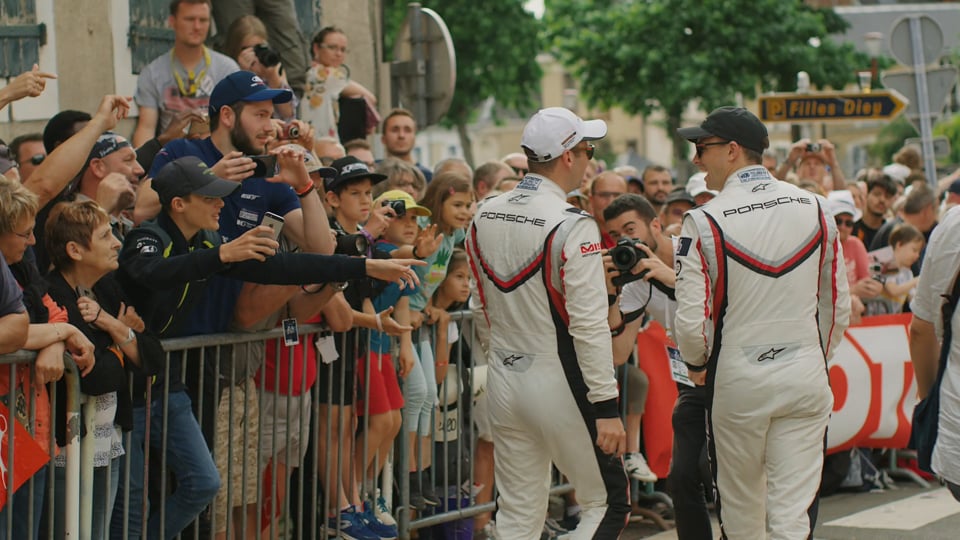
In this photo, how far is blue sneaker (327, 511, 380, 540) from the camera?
25.8 ft

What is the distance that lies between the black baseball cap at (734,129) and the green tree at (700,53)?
33136 mm

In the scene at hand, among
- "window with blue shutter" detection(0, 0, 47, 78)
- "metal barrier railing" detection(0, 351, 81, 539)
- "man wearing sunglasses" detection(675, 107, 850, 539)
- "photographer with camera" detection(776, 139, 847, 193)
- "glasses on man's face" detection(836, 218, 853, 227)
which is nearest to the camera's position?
"metal barrier railing" detection(0, 351, 81, 539)

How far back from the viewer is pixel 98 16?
1047 cm

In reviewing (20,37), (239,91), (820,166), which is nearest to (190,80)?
(20,37)

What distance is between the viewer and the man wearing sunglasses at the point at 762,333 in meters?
6.31

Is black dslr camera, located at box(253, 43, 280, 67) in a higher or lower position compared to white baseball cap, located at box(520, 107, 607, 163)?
higher

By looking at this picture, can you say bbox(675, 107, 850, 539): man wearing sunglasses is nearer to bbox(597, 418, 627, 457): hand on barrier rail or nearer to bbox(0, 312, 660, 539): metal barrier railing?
bbox(597, 418, 627, 457): hand on barrier rail

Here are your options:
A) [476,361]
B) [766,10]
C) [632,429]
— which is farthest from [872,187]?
[766,10]

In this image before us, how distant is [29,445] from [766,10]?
36.6 metres

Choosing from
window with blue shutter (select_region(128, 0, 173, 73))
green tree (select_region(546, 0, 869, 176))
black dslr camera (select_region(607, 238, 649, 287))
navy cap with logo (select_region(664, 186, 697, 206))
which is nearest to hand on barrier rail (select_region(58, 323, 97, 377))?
black dslr camera (select_region(607, 238, 649, 287))

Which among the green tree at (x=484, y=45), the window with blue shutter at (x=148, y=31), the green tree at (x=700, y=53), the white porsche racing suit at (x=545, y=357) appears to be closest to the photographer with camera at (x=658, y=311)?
the white porsche racing suit at (x=545, y=357)

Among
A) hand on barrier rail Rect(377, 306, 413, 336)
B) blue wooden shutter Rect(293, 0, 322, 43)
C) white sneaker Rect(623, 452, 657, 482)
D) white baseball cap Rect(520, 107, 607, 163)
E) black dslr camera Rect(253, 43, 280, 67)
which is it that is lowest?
white sneaker Rect(623, 452, 657, 482)

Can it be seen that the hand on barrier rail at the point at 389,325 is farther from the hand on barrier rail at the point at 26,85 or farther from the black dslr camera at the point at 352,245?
the hand on barrier rail at the point at 26,85

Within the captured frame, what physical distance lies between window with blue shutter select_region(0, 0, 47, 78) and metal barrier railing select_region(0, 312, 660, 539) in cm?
356
